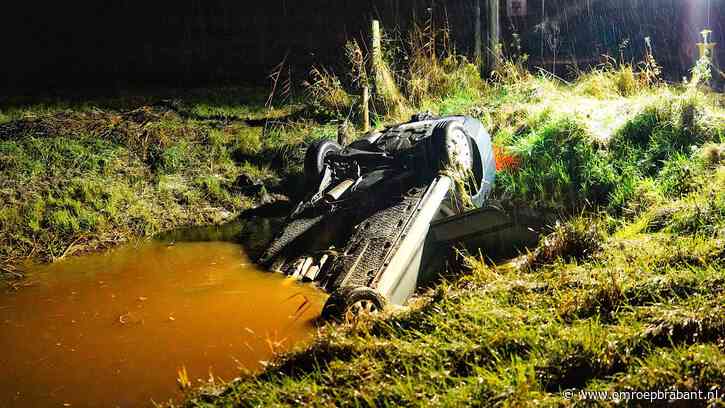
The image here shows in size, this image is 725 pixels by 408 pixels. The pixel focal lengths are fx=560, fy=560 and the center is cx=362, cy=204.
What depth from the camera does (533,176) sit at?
623 centimetres

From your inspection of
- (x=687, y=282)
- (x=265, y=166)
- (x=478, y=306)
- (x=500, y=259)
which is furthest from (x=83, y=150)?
(x=687, y=282)

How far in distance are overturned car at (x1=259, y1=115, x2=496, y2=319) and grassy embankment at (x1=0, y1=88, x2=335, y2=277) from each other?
156 centimetres

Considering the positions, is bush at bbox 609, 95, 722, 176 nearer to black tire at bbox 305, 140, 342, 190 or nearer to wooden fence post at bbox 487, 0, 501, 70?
black tire at bbox 305, 140, 342, 190

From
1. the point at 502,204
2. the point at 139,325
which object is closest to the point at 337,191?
the point at 502,204

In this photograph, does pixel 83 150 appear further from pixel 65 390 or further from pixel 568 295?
pixel 568 295

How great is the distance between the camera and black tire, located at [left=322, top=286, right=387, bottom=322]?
3.68 meters

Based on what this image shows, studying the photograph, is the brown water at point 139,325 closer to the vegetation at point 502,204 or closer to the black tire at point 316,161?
the vegetation at point 502,204

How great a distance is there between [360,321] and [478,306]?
0.71 meters

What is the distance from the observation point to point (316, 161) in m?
6.14

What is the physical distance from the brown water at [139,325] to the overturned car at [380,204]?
1.21ft

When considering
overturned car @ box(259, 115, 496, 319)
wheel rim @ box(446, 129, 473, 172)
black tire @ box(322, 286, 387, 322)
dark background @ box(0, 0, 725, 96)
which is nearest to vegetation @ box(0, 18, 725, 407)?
black tire @ box(322, 286, 387, 322)

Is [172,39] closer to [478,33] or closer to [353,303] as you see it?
[478,33]

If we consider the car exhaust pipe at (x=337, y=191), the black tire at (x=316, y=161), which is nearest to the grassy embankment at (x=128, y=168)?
the black tire at (x=316, y=161)

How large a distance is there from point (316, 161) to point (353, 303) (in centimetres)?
274
